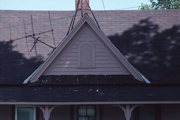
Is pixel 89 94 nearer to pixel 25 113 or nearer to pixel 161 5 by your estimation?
pixel 25 113

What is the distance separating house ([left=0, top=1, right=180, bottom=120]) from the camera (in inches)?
609

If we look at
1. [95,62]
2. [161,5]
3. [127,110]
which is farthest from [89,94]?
[161,5]

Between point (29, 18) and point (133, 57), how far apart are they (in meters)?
6.87

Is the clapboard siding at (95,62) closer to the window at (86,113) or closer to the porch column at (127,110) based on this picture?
the window at (86,113)

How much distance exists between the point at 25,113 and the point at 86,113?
269 cm

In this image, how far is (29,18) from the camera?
2194 cm

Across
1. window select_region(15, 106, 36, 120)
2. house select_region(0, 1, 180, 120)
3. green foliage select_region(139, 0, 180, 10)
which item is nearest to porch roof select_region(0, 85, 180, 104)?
house select_region(0, 1, 180, 120)

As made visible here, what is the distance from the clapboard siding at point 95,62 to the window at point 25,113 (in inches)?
70.5

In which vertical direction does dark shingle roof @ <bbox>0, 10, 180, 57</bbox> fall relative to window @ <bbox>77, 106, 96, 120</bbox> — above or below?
above

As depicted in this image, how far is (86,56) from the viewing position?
1753cm

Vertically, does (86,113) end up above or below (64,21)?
below

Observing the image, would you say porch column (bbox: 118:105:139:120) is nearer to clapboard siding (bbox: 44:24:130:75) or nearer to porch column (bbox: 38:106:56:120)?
clapboard siding (bbox: 44:24:130:75)

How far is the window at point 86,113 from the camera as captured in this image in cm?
1691

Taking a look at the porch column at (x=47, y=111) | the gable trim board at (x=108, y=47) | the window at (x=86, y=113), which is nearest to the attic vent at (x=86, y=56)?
the gable trim board at (x=108, y=47)
